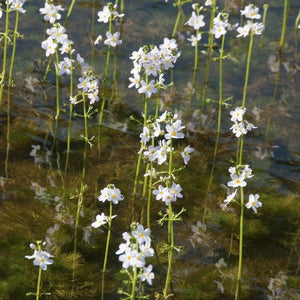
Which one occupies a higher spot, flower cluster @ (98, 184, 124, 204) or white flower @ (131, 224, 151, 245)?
flower cluster @ (98, 184, 124, 204)

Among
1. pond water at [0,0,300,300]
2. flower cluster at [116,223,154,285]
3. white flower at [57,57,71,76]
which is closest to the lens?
flower cluster at [116,223,154,285]

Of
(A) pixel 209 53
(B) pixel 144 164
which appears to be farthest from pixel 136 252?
(A) pixel 209 53

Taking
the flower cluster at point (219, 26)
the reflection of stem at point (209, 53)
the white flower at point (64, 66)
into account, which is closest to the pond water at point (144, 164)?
the reflection of stem at point (209, 53)

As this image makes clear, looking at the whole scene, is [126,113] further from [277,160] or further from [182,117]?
[277,160]

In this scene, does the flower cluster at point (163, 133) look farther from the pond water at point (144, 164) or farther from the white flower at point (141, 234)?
the pond water at point (144, 164)

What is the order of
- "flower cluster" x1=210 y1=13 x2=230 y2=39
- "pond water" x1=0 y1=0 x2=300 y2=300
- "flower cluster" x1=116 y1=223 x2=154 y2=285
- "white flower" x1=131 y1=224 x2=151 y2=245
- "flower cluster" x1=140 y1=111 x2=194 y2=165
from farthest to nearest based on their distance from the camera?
1. "flower cluster" x1=210 y1=13 x2=230 y2=39
2. "pond water" x1=0 y1=0 x2=300 y2=300
3. "flower cluster" x1=140 y1=111 x2=194 y2=165
4. "white flower" x1=131 y1=224 x2=151 y2=245
5. "flower cluster" x1=116 y1=223 x2=154 y2=285

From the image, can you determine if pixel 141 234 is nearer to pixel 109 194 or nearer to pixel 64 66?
pixel 109 194

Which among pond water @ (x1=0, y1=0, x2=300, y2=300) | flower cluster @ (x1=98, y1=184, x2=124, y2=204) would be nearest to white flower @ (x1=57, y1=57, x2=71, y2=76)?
pond water @ (x1=0, y1=0, x2=300, y2=300)

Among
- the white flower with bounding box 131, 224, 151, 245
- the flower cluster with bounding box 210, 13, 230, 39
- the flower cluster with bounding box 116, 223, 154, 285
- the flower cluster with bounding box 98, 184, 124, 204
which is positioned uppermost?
the flower cluster with bounding box 210, 13, 230, 39

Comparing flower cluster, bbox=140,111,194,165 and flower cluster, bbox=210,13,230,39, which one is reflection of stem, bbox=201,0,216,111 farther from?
flower cluster, bbox=140,111,194,165
